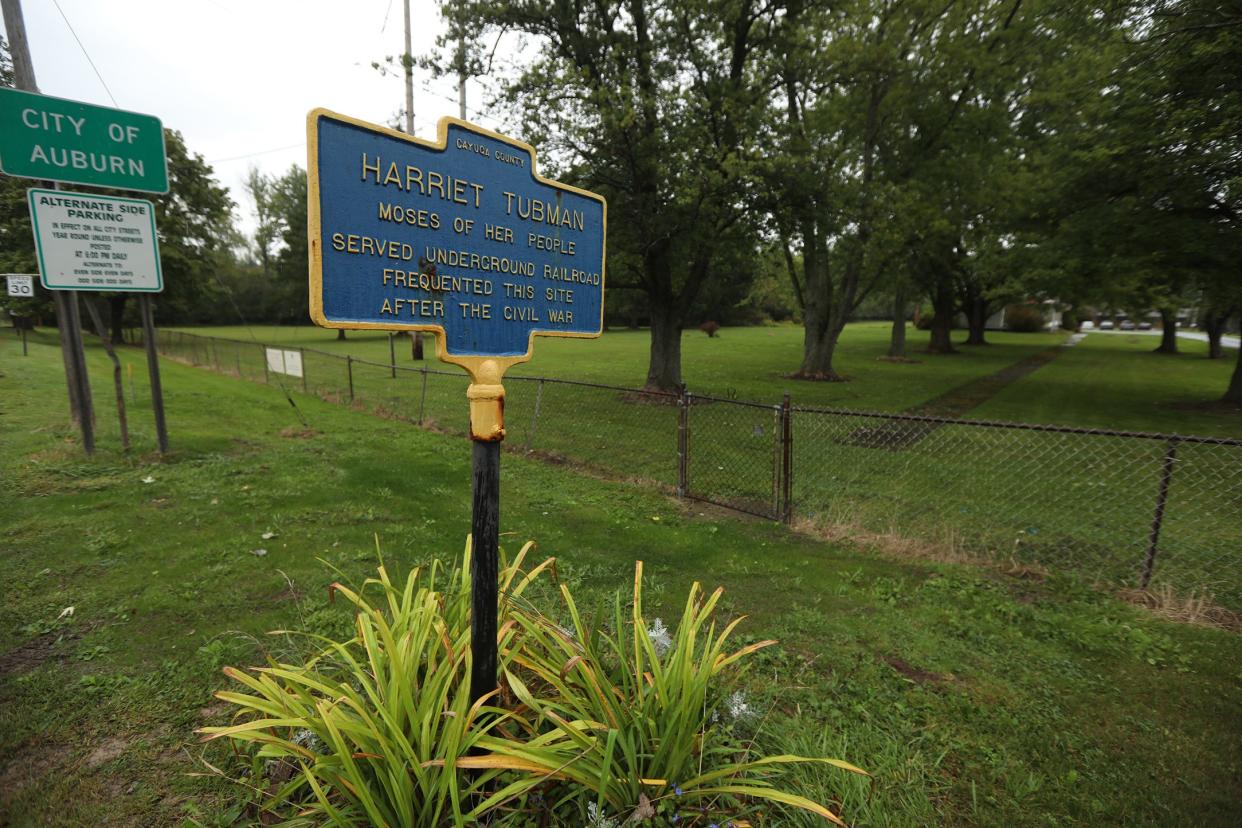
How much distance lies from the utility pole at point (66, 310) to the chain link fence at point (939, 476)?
3510mm

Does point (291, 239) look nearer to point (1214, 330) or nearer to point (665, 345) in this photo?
point (665, 345)

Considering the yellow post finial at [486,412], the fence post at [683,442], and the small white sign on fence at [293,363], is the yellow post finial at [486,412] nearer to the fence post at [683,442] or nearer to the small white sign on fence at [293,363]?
the fence post at [683,442]

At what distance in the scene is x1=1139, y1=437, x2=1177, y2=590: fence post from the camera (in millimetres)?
4117

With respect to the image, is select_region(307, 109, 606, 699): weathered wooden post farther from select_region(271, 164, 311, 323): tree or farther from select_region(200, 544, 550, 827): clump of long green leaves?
select_region(271, 164, 311, 323): tree

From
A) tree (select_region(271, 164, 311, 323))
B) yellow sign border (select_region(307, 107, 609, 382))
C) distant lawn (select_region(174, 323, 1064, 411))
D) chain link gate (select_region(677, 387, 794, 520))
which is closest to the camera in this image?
yellow sign border (select_region(307, 107, 609, 382))

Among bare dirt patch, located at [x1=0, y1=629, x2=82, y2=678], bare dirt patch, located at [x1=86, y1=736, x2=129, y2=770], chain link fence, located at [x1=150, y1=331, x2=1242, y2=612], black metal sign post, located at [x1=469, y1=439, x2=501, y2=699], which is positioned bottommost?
chain link fence, located at [x1=150, y1=331, x2=1242, y2=612]

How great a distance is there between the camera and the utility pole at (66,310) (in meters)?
6.86

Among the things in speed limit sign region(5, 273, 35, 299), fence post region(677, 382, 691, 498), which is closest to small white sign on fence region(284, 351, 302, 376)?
speed limit sign region(5, 273, 35, 299)

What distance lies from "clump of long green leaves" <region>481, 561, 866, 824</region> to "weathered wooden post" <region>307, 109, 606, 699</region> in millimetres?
349

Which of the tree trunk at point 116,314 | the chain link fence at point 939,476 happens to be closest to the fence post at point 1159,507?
the chain link fence at point 939,476

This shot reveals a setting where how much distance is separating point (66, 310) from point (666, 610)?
8367mm

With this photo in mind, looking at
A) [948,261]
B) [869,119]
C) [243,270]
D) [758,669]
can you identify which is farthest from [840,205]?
[243,270]

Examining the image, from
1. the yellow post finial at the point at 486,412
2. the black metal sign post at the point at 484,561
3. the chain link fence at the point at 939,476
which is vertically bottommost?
the chain link fence at the point at 939,476

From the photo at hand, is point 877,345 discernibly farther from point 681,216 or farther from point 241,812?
point 241,812
